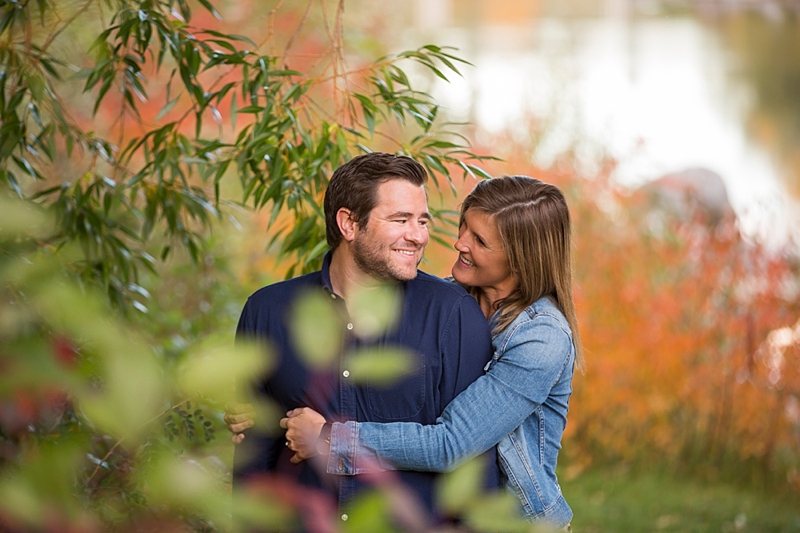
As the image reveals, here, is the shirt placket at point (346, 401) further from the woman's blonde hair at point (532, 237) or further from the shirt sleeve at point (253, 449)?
the woman's blonde hair at point (532, 237)

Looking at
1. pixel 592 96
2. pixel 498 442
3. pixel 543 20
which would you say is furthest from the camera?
pixel 543 20

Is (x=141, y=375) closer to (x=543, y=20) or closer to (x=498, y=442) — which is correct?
(x=498, y=442)

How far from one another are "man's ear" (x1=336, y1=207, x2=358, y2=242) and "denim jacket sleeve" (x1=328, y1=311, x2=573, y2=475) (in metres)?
0.42

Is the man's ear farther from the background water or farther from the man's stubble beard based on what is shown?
the background water

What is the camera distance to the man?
1.79 meters

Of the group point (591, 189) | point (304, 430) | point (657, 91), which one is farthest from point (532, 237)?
point (657, 91)

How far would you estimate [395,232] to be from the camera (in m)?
1.81

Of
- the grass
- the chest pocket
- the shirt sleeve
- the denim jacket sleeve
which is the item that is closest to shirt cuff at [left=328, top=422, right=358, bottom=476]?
the denim jacket sleeve

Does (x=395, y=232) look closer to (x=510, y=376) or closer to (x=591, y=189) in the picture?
(x=510, y=376)

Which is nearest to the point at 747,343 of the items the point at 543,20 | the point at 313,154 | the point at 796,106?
the point at 796,106

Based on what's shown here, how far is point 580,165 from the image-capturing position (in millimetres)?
6039

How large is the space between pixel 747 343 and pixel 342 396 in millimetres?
4085

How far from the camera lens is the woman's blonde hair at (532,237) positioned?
1.84 metres

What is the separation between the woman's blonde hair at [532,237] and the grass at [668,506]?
9.86ft
